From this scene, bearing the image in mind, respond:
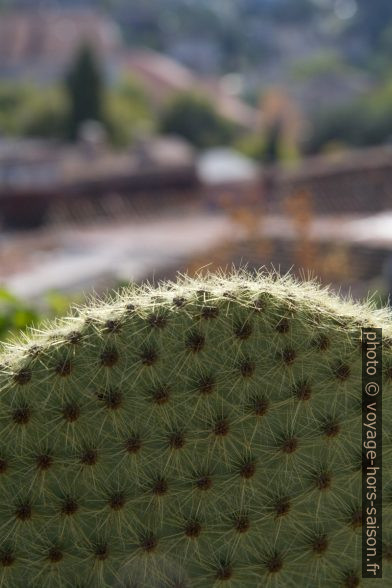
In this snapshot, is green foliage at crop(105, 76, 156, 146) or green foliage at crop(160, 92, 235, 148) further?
green foliage at crop(160, 92, 235, 148)

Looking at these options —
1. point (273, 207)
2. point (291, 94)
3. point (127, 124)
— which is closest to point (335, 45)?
point (291, 94)

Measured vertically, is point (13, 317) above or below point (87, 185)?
below

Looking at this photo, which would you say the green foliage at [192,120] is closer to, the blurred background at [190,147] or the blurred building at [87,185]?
the blurred background at [190,147]

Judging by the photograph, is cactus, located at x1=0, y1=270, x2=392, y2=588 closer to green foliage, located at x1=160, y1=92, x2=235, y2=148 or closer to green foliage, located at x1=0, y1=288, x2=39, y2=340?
green foliage, located at x1=0, y1=288, x2=39, y2=340

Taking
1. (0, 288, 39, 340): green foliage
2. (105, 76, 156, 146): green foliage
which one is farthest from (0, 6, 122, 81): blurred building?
(0, 288, 39, 340): green foliage

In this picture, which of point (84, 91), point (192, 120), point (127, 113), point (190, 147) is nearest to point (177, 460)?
point (190, 147)

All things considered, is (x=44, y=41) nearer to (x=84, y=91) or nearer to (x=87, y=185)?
(x=84, y=91)
